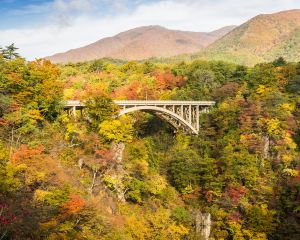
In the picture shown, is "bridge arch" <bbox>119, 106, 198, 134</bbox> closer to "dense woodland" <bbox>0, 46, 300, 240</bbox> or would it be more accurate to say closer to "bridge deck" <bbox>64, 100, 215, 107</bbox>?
"bridge deck" <bbox>64, 100, 215, 107</bbox>

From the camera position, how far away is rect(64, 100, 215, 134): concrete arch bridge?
4041 cm

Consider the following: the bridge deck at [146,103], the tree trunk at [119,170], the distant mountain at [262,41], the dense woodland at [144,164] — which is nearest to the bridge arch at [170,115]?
the bridge deck at [146,103]

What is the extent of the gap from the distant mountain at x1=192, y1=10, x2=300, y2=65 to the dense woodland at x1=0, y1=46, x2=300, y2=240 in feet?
192

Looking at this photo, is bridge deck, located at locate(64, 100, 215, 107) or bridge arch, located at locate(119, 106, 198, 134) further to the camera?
bridge arch, located at locate(119, 106, 198, 134)

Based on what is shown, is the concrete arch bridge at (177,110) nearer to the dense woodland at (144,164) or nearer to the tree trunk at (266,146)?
the dense woodland at (144,164)

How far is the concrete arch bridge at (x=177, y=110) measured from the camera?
133 ft

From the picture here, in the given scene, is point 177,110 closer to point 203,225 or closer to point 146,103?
point 146,103

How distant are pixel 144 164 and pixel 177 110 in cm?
Result: 1301

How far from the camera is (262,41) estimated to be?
397 ft

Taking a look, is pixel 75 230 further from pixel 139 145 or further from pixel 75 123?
pixel 139 145

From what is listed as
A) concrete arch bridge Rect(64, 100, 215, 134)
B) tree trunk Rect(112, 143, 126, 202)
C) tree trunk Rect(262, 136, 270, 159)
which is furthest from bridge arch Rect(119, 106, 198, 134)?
tree trunk Rect(262, 136, 270, 159)

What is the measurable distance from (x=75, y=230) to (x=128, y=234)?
581cm

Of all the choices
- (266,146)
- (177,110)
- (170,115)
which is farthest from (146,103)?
(266,146)

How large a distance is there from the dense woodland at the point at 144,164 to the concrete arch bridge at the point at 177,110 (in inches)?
49.3
